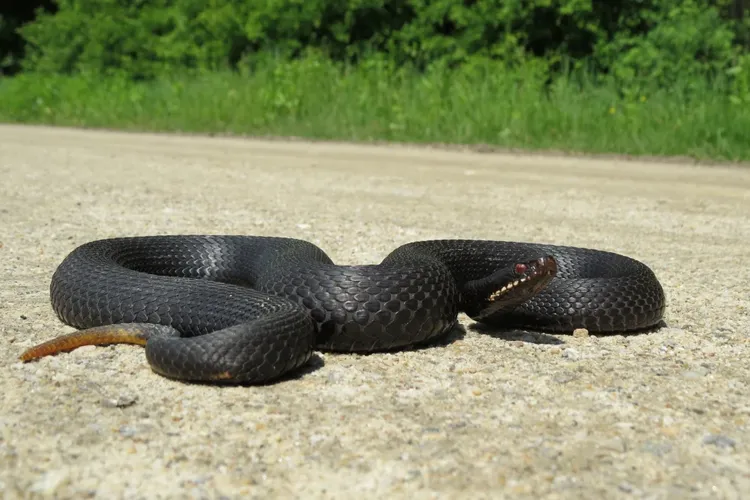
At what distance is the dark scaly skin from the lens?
3643 millimetres

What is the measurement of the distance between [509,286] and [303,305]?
96cm

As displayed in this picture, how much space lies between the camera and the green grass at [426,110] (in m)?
11.3

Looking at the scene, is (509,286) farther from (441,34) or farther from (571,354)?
(441,34)

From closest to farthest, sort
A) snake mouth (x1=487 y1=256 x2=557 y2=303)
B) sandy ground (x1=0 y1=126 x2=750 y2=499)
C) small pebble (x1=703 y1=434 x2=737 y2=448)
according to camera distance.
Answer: sandy ground (x1=0 y1=126 x2=750 y2=499)
small pebble (x1=703 y1=434 x2=737 y2=448)
snake mouth (x1=487 y1=256 x2=557 y2=303)

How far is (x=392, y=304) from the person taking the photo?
Result: 4051mm

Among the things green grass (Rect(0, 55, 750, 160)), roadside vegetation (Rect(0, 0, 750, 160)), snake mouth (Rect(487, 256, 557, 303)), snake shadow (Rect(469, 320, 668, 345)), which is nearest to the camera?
snake mouth (Rect(487, 256, 557, 303))

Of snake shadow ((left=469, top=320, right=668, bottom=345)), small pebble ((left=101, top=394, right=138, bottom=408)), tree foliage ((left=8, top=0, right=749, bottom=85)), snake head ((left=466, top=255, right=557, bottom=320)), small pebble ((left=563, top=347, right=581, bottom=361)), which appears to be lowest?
small pebble ((left=101, top=394, right=138, bottom=408))

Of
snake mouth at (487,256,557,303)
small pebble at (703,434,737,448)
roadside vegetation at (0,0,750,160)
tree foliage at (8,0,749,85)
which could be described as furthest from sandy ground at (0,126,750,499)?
tree foliage at (8,0,749,85)

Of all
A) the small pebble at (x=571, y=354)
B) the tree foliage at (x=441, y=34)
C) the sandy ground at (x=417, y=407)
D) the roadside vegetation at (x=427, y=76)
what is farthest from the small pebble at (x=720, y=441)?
the tree foliage at (x=441, y=34)

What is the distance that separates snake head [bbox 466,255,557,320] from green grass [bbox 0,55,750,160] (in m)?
7.06

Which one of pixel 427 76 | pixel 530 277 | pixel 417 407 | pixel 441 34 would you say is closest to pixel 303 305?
pixel 417 407

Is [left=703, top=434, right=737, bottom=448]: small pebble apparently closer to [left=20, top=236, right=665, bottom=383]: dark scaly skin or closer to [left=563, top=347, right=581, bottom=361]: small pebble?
[left=563, top=347, right=581, bottom=361]: small pebble

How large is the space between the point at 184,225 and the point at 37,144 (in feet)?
22.5

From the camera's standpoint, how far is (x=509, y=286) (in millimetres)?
4246
